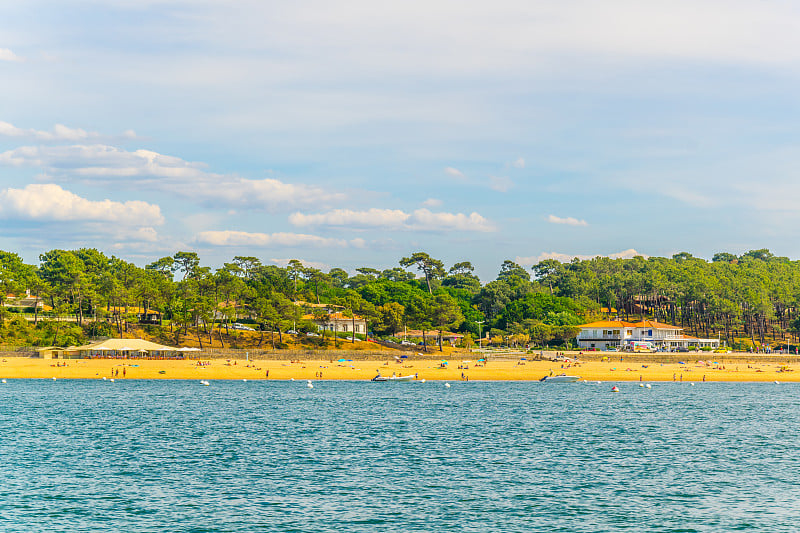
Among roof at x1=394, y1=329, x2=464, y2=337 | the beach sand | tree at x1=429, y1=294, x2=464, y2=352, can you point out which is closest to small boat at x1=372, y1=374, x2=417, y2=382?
the beach sand

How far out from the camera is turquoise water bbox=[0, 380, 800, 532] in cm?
3178

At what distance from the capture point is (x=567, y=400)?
85.7 meters

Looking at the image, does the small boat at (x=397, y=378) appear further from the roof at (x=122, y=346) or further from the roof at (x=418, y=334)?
the roof at (x=418, y=334)

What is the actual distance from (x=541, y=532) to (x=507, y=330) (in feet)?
484

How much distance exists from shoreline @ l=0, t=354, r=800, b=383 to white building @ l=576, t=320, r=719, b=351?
3496cm

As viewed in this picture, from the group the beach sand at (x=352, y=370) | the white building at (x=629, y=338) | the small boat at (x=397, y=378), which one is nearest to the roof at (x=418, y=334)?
the white building at (x=629, y=338)

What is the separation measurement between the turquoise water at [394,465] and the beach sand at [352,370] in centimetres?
2486

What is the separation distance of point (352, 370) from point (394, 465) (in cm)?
7326

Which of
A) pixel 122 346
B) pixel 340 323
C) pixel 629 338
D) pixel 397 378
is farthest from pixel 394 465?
pixel 629 338

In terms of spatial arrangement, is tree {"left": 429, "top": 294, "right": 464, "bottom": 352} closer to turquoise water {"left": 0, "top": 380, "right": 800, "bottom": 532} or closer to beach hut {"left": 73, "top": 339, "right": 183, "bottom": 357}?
beach hut {"left": 73, "top": 339, "right": 183, "bottom": 357}

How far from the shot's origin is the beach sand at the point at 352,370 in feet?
351

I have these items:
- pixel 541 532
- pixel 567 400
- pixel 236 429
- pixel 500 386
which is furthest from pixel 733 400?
pixel 541 532

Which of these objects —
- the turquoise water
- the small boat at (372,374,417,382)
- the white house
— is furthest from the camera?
the white house

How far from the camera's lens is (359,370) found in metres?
A: 117
